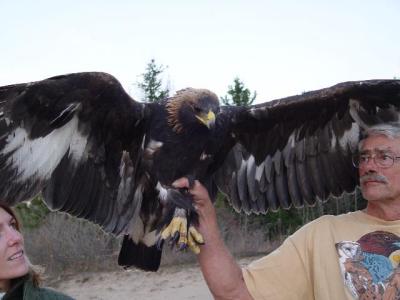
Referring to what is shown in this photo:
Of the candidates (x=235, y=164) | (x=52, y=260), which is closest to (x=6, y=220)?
(x=235, y=164)

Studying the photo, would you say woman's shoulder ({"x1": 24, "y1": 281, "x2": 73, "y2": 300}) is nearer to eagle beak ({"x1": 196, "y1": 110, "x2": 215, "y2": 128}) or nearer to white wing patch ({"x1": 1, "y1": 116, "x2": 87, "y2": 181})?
white wing patch ({"x1": 1, "y1": 116, "x2": 87, "y2": 181})

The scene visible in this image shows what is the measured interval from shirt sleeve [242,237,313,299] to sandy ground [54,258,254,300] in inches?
339

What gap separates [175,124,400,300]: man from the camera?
3139mm

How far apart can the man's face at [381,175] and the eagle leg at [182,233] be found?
112 centimetres

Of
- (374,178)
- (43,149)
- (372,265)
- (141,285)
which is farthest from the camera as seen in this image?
(141,285)

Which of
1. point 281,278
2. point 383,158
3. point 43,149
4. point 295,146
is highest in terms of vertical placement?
point 43,149

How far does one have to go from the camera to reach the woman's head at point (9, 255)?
8.38 ft

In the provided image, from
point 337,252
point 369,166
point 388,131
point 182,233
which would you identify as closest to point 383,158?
point 369,166

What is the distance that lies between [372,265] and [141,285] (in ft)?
34.2

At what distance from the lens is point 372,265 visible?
121 inches

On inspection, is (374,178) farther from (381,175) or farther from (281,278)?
(281,278)

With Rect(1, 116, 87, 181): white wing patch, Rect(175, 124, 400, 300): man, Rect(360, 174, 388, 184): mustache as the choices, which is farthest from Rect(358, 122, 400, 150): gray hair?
Rect(1, 116, 87, 181): white wing patch

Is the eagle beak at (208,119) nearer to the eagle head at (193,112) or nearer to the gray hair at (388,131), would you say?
the eagle head at (193,112)

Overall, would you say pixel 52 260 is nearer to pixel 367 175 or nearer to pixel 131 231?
pixel 131 231
